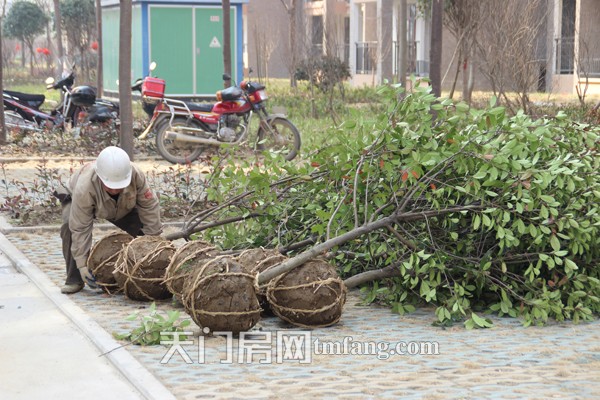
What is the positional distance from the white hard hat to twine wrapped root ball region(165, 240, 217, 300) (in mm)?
750

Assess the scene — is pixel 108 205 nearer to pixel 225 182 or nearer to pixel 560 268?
pixel 225 182

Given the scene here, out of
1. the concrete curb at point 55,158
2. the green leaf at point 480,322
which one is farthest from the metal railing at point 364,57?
the green leaf at point 480,322

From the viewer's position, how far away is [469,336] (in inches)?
280

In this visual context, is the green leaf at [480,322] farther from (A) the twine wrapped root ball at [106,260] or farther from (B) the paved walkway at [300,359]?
(A) the twine wrapped root ball at [106,260]

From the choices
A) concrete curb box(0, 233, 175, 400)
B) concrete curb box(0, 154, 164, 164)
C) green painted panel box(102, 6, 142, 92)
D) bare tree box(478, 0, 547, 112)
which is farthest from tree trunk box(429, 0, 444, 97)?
green painted panel box(102, 6, 142, 92)

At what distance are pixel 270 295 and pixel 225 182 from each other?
192 cm

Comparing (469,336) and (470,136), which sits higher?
(470,136)

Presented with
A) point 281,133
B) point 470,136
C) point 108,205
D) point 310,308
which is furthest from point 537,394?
point 281,133

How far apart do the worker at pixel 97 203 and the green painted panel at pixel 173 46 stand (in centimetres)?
2352

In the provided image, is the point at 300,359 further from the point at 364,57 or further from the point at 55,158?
the point at 364,57

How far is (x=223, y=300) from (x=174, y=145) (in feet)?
34.5

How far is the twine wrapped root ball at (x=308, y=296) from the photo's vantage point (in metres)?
7.16

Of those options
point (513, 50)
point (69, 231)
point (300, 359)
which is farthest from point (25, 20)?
point (300, 359)

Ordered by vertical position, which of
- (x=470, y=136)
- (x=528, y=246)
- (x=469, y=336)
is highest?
(x=470, y=136)
